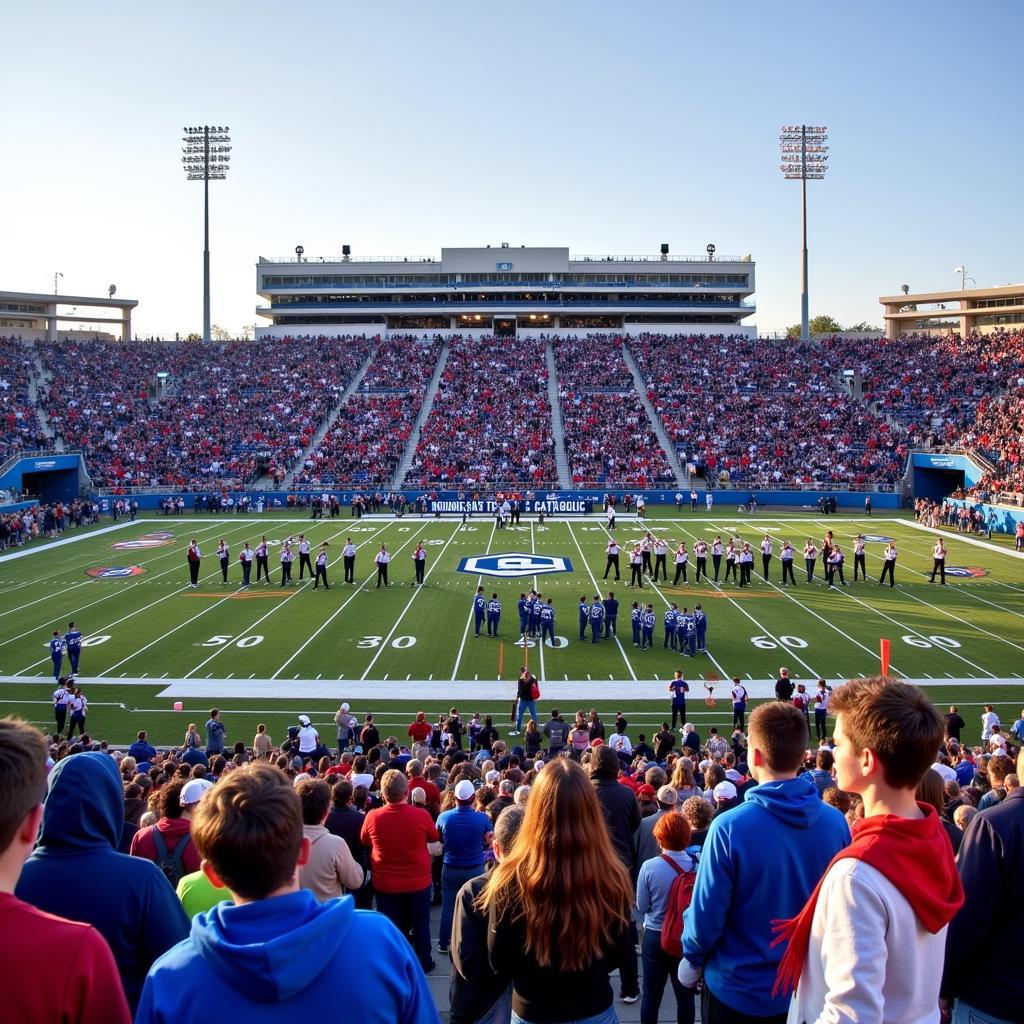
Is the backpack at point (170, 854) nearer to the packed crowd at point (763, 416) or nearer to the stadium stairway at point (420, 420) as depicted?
the stadium stairway at point (420, 420)

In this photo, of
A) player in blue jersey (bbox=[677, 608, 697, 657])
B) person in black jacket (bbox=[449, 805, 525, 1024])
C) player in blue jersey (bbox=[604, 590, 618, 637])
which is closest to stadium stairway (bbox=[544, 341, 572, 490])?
player in blue jersey (bbox=[604, 590, 618, 637])

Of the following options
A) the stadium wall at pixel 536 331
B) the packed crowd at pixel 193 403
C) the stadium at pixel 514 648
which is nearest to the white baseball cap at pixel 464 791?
the stadium at pixel 514 648

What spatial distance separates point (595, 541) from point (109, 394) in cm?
3266

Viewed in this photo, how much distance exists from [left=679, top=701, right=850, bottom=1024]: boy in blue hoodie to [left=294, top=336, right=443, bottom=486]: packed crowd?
138 feet

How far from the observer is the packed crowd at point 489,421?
149ft

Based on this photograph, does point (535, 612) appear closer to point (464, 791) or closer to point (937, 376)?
point (464, 791)

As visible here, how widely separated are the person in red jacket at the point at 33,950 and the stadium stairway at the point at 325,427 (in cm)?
4382

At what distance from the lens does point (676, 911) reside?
4.26 meters

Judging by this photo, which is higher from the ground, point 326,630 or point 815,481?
point 815,481

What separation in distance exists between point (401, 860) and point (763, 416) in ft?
154

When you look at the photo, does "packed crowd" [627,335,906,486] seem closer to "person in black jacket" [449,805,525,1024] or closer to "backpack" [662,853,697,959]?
"backpack" [662,853,697,959]

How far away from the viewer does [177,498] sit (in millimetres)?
42406

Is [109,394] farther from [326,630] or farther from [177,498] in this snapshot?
[326,630]

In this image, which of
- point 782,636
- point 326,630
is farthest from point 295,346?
point 782,636
